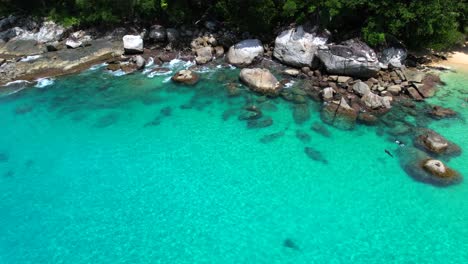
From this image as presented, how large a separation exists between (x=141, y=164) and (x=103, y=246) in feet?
19.0

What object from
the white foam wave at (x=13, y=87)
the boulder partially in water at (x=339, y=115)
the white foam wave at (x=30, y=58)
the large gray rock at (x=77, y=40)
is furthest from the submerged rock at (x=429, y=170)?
the white foam wave at (x=30, y=58)

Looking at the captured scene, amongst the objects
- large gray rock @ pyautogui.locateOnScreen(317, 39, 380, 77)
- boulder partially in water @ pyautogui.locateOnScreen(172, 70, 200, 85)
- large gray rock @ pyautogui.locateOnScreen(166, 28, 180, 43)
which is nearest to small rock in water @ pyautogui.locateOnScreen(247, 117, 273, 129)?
boulder partially in water @ pyautogui.locateOnScreen(172, 70, 200, 85)

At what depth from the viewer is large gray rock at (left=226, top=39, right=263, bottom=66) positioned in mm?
30875

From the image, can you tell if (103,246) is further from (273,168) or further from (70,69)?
(70,69)

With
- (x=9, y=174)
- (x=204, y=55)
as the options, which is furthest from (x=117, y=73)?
(x=9, y=174)

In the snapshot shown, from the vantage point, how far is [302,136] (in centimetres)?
2342

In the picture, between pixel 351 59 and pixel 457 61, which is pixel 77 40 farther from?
pixel 457 61

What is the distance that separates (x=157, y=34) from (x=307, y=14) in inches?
531

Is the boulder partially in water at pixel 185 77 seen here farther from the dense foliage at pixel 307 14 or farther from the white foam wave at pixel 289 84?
the white foam wave at pixel 289 84

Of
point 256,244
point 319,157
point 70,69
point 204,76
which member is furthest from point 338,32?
point 70,69

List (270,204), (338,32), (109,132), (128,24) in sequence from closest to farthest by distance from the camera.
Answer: (270,204) < (109,132) < (338,32) < (128,24)

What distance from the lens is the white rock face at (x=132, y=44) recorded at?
32359 mm

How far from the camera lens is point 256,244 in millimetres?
17047

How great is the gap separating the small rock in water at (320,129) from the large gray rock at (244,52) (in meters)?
9.51
